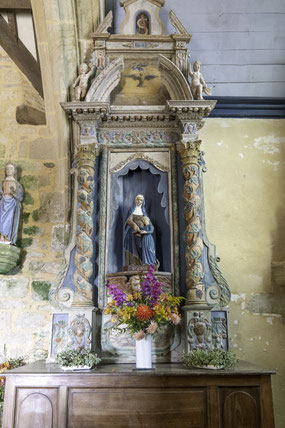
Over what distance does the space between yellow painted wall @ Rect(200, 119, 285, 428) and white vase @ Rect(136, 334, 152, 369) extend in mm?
1432

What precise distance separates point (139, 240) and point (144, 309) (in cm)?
103

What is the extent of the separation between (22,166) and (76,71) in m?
1.35

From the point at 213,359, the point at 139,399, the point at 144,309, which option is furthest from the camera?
the point at 144,309

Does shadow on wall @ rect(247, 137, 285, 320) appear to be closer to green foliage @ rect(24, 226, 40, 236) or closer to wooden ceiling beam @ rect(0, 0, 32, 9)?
green foliage @ rect(24, 226, 40, 236)

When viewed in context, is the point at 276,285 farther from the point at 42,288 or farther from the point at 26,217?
the point at 26,217

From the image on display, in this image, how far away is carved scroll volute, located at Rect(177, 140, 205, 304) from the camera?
392cm

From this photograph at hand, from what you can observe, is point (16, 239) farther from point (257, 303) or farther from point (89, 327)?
point (257, 303)

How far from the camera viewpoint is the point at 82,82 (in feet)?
14.7

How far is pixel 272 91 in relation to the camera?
17.1ft

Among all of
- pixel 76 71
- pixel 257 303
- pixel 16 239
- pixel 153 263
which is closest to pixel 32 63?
pixel 76 71

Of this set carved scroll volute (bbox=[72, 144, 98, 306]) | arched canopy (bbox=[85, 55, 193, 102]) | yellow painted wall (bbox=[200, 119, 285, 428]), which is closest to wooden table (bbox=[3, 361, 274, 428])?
carved scroll volute (bbox=[72, 144, 98, 306])

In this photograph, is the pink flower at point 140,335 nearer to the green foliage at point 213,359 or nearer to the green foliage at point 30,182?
the green foliage at point 213,359

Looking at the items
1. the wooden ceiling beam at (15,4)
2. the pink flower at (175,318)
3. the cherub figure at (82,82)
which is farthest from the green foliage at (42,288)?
the wooden ceiling beam at (15,4)

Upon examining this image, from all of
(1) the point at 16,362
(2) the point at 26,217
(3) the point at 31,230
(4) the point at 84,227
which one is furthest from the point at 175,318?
(2) the point at 26,217
